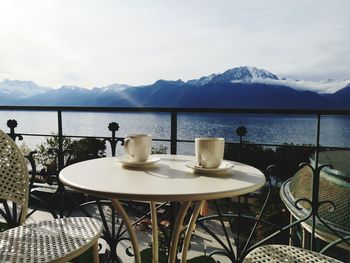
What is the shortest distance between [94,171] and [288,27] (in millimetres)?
26764

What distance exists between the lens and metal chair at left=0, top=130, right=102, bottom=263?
1211mm

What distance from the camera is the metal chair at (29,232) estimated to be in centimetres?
121

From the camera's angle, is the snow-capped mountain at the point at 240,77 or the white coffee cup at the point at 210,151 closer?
the white coffee cup at the point at 210,151

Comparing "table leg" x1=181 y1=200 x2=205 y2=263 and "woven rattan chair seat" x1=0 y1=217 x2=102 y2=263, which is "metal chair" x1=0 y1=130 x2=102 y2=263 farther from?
"table leg" x1=181 y1=200 x2=205 y2=263

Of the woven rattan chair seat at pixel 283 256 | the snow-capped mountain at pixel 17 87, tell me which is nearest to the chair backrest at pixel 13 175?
the woven rattan chair seat at pixel 283 256

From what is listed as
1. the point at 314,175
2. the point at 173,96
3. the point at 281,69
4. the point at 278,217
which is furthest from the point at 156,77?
the point at 314,175

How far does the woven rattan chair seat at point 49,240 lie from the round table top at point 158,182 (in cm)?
34

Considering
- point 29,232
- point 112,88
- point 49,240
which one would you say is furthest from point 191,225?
point 112,88

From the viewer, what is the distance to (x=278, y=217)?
13578mm

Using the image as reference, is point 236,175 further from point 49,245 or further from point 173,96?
point 173,96

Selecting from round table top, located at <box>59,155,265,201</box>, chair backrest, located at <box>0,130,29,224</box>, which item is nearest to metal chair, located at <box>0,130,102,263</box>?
chair backrest, located at <box>0,130,29,224</box>

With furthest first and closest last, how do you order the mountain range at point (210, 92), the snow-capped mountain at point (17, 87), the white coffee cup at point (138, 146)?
the mountain range at point (210, 92), the snow-capped mountain at point (17, 87), the white coffee cup at point (138, 146)

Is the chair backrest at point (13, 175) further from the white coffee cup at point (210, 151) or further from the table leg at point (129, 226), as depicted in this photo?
the white coffee cup at point (210, 151)

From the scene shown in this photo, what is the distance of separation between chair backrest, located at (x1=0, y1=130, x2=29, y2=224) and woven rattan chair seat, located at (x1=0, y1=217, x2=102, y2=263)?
0.57 ft
